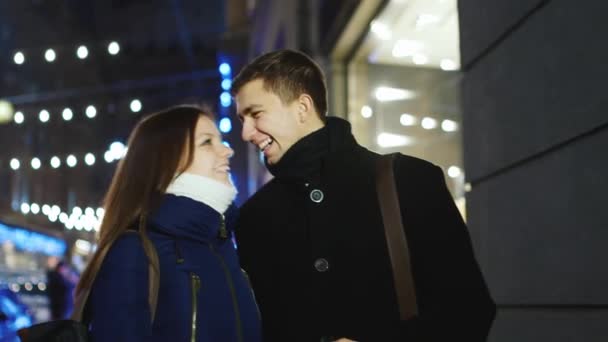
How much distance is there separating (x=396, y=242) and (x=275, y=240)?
50 centimetres

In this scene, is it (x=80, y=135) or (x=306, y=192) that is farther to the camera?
(x=80, y=135)

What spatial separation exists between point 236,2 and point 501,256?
26450 mm

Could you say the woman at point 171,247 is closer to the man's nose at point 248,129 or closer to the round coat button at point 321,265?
the man's nose at point 248,129

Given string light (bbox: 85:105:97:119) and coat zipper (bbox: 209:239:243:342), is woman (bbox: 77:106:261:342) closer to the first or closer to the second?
coat zipper (bbox: 209:239:243:342)

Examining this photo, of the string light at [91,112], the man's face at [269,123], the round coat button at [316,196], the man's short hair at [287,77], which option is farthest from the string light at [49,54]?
the round coat button at [316,196]

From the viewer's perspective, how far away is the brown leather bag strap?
2400 millimetres

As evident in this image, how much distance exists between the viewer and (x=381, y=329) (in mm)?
2430

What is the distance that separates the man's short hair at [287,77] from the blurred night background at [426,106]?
0.80ft

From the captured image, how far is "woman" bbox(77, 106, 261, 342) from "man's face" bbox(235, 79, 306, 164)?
0.14 metres

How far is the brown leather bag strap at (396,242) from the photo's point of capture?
2.40 metres

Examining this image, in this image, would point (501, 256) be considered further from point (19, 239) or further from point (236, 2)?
point (236, 2)

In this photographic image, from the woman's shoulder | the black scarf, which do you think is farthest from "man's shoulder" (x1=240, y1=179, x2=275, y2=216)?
the woman's shoulder

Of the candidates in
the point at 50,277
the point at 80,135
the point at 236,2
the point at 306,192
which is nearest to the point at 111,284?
the point at 306,192

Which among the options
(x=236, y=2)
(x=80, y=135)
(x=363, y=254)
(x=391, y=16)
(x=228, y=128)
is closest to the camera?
(x=363, y=254)
